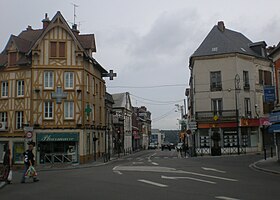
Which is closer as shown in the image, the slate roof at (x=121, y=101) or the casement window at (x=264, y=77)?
the casement window at (x=264, y=77)

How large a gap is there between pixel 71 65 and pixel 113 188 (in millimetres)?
22228

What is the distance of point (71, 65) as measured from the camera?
112 feet

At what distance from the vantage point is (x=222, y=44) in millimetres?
44812

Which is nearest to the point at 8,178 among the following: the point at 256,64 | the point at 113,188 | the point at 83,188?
the point at 83,188

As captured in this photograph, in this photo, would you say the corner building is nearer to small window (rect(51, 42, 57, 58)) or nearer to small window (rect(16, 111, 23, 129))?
small window (rect(51, 42, 57, 58))

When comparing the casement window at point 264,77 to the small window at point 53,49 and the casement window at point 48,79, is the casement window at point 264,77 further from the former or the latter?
the casement window at point 48,79

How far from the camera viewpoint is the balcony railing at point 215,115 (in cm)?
4156

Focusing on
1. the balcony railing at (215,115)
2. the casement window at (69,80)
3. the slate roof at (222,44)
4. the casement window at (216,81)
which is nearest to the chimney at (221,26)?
the slate roof at (222,44)

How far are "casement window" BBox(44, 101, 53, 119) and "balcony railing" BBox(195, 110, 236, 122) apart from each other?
16.9 meters

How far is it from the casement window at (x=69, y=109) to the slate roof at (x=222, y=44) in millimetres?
17319

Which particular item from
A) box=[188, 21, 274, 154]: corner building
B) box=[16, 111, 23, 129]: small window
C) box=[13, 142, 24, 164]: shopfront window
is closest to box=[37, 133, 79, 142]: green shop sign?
box=[13, 142, 24, 164]: shopfront window

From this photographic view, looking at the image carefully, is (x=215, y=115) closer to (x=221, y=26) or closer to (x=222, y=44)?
(x=222, y=44)

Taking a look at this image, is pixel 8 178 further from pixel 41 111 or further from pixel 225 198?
pixel 41 111

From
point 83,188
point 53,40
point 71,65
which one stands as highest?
point 53,40
